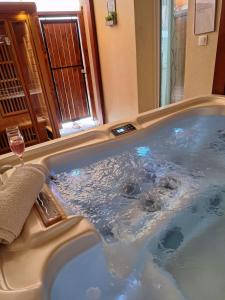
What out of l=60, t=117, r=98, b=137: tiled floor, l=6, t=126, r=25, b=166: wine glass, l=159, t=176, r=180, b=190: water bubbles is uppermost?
l=6, t=126, r=25, b=166: wine glass

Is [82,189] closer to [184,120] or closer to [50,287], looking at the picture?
[50,287]

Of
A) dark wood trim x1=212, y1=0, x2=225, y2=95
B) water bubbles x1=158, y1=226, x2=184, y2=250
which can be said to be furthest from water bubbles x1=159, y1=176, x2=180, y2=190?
dark wood trim x1=212, y1=0, x2=225, y2=95

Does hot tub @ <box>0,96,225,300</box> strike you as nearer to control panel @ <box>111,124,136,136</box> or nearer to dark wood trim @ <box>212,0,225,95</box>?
control panel @ <box>111,124,136,136</box>

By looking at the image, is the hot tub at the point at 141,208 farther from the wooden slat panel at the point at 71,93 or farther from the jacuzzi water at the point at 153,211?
the wooden slat panel at the point at 71,93

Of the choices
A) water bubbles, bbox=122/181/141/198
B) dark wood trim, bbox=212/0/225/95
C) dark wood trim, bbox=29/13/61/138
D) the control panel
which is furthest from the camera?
dark wood trim, bbox=29/13/61/138

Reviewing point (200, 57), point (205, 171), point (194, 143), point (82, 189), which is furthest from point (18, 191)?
point (200, 57)

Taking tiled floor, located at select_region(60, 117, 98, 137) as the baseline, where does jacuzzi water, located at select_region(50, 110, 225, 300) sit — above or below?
above

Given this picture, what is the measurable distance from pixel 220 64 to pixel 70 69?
2.64m

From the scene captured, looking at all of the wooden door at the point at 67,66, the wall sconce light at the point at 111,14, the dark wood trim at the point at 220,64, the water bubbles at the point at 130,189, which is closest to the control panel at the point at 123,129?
the water bubbles at the point at 130,189

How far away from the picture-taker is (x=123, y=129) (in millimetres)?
1567

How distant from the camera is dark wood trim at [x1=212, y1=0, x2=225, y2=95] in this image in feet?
5.68

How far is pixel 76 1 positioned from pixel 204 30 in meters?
2.33

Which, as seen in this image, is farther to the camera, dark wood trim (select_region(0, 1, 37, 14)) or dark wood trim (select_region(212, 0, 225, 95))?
dark wood trim (select_region(0, 1, 37, 14))

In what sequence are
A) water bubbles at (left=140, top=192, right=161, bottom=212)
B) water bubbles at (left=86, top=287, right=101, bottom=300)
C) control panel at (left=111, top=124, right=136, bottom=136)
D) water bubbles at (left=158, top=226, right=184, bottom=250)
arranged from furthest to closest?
control panel at (left=111, top=124, right=136, bottom=136)
water bubbles at (left=140, top=192, right=161, bottom=212)
water bubbles at (left=158, top=226, right=184, bottom=250)
water bubbles at (left=86, top=287, right=101, bottom=300)
